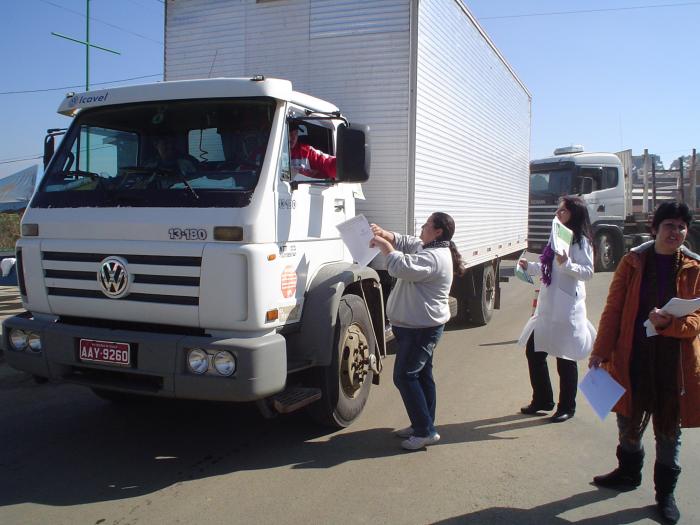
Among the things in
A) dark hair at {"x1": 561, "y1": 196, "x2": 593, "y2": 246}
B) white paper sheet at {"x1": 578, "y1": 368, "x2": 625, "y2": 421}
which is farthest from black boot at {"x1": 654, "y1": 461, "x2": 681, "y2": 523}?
dark hair at {"x1": 561, "y1": 196, "x2": 593, "y2": 246}

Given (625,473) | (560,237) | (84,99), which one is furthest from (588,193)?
(84,99)

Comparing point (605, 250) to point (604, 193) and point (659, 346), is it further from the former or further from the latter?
point (659, 346)

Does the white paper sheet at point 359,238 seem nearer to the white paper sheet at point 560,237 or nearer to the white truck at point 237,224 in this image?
the white truck at point 237,224

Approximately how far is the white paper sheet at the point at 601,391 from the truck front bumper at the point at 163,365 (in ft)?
6.01

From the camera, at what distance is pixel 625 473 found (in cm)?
363

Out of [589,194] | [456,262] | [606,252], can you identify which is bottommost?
[606,252]

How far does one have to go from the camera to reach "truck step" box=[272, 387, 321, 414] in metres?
3.74

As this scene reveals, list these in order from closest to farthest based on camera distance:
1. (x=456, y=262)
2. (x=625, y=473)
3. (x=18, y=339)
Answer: (x=625, y=473), (x=18, y=339), (x=456, y=262)

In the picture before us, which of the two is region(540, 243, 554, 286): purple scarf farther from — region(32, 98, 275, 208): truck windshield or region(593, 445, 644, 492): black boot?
region(32, 98, 275, 208): truck windshield

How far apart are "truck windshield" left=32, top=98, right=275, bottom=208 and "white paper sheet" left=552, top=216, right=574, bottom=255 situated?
218 cm

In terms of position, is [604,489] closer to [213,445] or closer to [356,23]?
[213,445]

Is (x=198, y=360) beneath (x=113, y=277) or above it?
beneath

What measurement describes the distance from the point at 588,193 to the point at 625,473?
1481 cm

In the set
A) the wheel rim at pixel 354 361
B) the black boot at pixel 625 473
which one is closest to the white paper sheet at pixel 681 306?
the black boot at pixel 625 473
